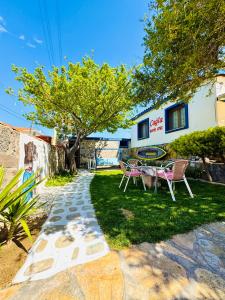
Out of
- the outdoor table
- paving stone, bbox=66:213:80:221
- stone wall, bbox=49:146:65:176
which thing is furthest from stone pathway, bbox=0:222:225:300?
stone wall, bbox=49:146:65:176

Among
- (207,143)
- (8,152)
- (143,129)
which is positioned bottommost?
(8,152)

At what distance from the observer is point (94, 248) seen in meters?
2.51

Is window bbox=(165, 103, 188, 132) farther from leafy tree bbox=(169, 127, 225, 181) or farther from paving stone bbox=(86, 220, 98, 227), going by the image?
paving stone bbox=(86, 220, 98, 227)

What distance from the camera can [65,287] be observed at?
5.91 ft

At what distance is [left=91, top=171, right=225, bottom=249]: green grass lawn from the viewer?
2.79 m

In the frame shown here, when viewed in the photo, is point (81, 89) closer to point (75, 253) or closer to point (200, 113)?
point (200, 113)

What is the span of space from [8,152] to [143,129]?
45.8ft

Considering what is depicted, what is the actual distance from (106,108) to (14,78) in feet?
18.4

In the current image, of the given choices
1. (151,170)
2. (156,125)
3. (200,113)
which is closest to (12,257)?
(151,170)

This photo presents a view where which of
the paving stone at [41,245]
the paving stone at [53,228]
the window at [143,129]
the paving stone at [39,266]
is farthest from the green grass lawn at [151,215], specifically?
the window at [143,129]

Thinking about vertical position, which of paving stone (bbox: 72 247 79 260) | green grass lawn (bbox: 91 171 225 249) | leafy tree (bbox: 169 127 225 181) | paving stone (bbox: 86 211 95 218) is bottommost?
paving stone (bbox: 72 247 79 260)

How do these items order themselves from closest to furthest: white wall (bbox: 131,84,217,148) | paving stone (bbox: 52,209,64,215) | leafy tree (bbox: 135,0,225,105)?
1. leafy tree (bbox: 135,0,225,105)
2. paving stone (bbox: 52,209,64,215)
3. white wall (bbox: 131,84,217,148)

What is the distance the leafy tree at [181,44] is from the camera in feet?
9.81

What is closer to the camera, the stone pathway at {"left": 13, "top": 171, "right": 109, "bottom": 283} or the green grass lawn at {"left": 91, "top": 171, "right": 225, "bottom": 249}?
the stone pathway at {"left": 13, "top": 171, "right": 109, "bottom": 283}
